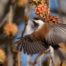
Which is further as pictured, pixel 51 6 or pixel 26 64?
pixel 51 6

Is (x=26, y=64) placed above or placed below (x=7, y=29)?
below

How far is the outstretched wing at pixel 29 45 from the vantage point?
0.94m

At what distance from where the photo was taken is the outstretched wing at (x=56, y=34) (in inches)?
37.6

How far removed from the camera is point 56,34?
0.97 meters

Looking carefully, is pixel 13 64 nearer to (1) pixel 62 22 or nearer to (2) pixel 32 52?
(2) pixel 32 52

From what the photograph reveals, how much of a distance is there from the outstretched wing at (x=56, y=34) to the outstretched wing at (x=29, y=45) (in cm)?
3

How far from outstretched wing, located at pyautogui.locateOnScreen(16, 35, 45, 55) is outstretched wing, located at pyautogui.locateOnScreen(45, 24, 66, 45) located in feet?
0.11

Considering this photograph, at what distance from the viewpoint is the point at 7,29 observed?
37.1 inches

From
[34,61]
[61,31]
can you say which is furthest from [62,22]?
[34,61]

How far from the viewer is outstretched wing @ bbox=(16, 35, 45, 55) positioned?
0.94m

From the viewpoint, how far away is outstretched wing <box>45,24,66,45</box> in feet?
3.13

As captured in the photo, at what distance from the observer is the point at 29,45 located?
3.14 ft

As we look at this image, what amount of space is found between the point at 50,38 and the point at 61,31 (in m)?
0.04

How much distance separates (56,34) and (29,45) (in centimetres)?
9
